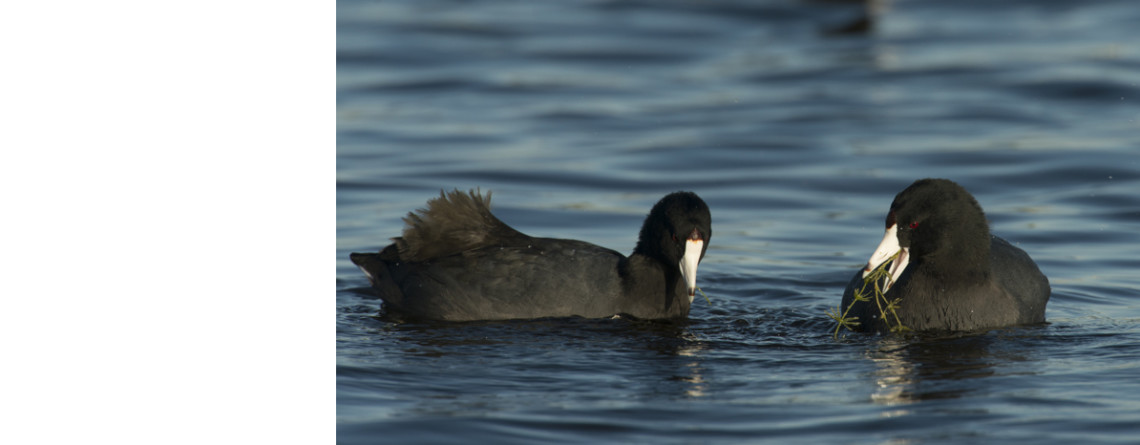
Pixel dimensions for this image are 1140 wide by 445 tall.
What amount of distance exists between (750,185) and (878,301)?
405 centimetres

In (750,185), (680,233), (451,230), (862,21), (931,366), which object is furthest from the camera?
(862,21)

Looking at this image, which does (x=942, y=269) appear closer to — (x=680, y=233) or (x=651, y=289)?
(x=680, y=233)

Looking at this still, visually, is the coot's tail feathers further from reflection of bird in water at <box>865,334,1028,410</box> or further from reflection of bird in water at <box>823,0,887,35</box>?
reflection of bird in water at <box>823,0,887,35</box>

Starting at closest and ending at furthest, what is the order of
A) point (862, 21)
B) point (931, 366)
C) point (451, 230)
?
point (931, 366) < point (451, 230) < point (862, 21)

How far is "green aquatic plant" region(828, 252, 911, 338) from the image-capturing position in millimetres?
6395

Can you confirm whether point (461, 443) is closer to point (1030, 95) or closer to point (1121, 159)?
point (1121, 159)

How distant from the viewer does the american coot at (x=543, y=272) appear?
6.64m

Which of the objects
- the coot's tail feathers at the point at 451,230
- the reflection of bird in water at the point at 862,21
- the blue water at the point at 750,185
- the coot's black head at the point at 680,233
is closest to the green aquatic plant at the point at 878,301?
the blue water at the point at 750,185

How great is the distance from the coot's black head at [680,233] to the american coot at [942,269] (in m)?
0.74

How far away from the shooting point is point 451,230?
23.0 ft

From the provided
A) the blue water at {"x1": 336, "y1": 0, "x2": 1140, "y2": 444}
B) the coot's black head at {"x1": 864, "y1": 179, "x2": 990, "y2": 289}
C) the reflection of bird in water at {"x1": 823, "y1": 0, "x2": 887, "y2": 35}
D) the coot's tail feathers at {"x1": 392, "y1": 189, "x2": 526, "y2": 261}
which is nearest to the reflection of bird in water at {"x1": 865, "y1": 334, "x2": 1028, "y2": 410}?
the blue water at {"x1": 336, "y1": 0, "x2": 1140, "y2": 444}

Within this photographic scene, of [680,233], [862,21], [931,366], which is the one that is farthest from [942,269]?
[862,21]

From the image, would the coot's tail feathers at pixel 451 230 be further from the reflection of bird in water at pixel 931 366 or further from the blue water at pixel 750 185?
the reflection of bird in water at pixel 931 366

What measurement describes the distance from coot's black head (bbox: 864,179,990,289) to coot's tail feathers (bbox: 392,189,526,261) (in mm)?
1758
